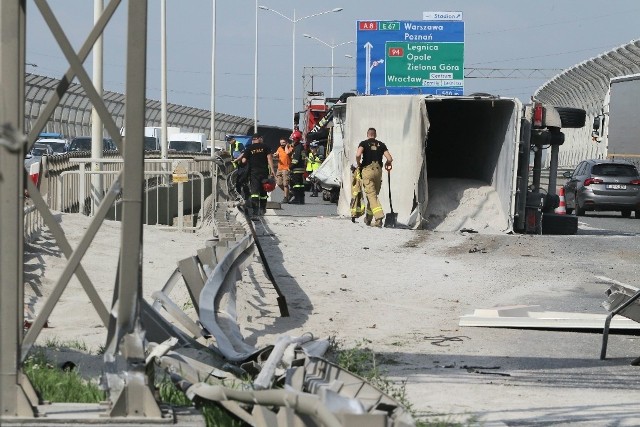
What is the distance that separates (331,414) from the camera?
5324mm

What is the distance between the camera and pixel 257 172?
2727 cm

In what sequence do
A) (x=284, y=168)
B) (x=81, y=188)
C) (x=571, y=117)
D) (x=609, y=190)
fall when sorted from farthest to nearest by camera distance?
(x=609, y=190) → (x=284, y=168) → (x=571, y=117) → (x=81, y=188)

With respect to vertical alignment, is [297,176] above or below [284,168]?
below

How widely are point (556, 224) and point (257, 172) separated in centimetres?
627

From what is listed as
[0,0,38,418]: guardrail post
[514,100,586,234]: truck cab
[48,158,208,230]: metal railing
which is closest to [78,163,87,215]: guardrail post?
[48,158,208,230]: metal railing

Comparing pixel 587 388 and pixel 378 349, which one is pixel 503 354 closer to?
pixel 378 349

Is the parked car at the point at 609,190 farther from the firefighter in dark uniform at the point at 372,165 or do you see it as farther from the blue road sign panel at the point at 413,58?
the firefighter in dark uniform at the point at 372,165

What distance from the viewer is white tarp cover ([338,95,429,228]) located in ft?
80.2

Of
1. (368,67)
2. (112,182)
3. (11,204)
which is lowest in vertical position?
(112,182)

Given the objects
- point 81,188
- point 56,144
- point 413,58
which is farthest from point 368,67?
point 81,188

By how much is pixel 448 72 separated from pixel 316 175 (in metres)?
11.6

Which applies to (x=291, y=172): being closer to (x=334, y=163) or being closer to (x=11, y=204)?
(x=334, y=163)

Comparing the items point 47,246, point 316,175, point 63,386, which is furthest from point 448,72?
point 63,386

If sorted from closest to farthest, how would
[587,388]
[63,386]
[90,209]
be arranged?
[63,386]
[587,388]
[90,209]
